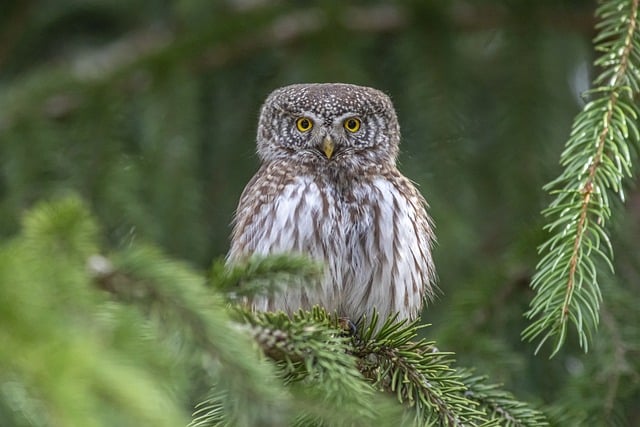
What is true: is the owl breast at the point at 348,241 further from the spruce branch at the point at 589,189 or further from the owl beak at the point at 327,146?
the spruce branch at the point at 589,189

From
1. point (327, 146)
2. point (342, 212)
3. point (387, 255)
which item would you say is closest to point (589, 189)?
point (387, 255)

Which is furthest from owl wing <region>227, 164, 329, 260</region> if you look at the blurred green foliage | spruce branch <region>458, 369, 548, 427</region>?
spruce branch <region>458, 369, 548, 427</region>

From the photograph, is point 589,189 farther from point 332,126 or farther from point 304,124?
point 304,124

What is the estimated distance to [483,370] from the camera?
341cm

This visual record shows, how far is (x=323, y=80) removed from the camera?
14.5 feet

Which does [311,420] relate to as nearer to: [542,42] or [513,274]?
[513,274]

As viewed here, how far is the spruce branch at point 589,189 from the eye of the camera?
93.0 inches

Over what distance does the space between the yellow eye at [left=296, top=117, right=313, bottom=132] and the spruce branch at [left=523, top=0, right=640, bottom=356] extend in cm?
143

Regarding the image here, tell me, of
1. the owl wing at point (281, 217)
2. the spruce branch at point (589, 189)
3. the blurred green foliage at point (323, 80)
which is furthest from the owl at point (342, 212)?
the spruce branch at point (589, 189)

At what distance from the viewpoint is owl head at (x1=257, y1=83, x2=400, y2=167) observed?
151 inches

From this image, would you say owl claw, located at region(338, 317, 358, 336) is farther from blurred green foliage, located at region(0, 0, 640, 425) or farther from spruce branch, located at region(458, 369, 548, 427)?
blurred green foliage, located at region(0, 0, 640, 425)

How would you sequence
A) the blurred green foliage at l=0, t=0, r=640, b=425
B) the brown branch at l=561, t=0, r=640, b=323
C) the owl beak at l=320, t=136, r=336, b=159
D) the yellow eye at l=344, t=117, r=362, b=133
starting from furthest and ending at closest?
1. the blurred green foliage at l=0, t=0, r=640, b=425
2. the yellow eye at l=344, t=117, r=362, b=133
3. the owl beak at l=320, t=136, r=336, b=159
4. the brown branch at l=561, t=0, r=640, b=323

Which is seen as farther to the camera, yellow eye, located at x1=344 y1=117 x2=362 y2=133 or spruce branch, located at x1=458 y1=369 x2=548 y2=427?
yellow eye, located at x1=344 y1=117 x2=362 y2=133

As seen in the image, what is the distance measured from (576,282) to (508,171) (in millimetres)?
1988
